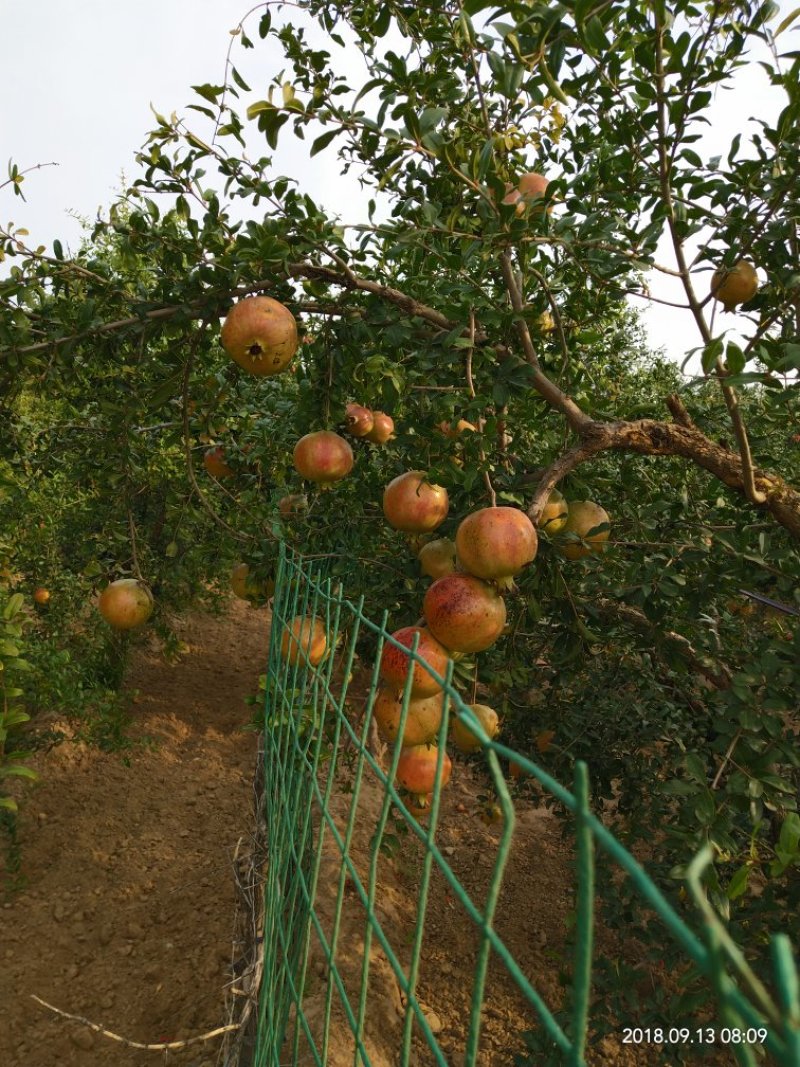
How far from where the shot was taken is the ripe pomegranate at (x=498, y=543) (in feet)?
4.49

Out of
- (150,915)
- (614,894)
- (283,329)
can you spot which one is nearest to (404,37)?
(283,329)

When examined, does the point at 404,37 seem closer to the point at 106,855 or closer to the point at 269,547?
the point at 269,547

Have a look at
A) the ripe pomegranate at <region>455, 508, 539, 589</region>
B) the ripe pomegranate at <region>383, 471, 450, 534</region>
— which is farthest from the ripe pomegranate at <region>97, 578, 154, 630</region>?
the ripe pomegranate at <region>455, 508, 539, 589</region>

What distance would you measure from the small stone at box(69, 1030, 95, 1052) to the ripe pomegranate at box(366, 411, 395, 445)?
2767 mm

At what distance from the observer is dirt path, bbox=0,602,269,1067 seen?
2.99 m

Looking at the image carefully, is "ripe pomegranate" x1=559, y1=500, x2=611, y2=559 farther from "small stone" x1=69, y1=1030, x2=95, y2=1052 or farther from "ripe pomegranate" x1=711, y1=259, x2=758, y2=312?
"small stone" x1=69, y1=1030, x2=95, y2=1052

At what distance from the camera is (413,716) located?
1.43m

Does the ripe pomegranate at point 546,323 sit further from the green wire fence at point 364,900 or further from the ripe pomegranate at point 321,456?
the green wire fence at point 364,900

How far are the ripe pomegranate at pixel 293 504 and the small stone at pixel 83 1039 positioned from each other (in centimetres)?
236

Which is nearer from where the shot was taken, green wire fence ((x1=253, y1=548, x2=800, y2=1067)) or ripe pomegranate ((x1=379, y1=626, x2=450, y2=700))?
green wire fence ((x1=253, y1=548, x2=800, y2=1067))

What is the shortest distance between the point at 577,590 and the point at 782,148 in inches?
47.3

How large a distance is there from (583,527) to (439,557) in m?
0.39

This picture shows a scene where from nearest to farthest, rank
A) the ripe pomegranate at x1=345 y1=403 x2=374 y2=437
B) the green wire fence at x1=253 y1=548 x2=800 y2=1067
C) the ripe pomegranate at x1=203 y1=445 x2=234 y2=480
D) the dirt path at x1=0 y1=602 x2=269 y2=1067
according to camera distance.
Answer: the green wire fence at x1=253 y1=548 x2=800 y2=1067 → the ripe pomegranate at x1=345 y1=403 x2=374 y2=437 → the dirt path at x1=0 y1=602 x2=269 y2=1067 → the ripe pomegranate at x1=203 y1=445 x2=234 y2=480

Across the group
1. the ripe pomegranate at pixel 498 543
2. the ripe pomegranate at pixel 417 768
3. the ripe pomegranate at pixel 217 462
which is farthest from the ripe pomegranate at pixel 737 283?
the ripe pomegranate at pixel 217 462
